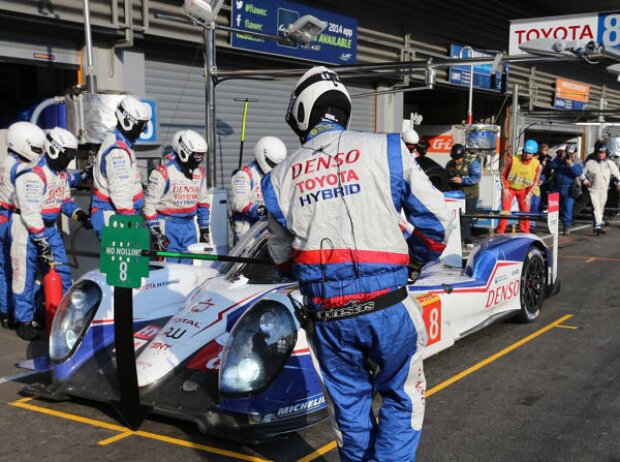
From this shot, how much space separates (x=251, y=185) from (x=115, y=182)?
137 centimetres

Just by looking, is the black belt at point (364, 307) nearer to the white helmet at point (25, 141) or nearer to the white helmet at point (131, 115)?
the white helmet at point (131, 115)

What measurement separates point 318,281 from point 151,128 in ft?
24.1

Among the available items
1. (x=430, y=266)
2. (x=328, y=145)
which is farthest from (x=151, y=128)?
(x=328, y=145)

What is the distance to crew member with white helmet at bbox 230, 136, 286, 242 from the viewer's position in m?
7.20

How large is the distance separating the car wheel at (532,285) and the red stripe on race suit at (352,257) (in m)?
4.06

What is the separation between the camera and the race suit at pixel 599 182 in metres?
13.3

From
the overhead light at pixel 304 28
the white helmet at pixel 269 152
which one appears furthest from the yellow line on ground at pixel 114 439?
the overhead light at pixel 304 28

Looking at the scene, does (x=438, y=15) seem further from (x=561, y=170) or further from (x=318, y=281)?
(x=318, y=281)

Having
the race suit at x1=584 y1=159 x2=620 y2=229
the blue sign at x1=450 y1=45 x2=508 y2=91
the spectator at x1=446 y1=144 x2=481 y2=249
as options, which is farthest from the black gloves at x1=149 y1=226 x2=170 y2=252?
the blue sign at x1=450 y1=45 x2=508 y2=91

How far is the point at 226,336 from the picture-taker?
4.21 metres

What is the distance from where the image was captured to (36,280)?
285 inches

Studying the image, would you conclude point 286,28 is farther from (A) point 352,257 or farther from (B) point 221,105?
(A) point 352,257

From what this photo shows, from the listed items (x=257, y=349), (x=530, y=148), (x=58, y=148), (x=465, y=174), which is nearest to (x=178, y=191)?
(x=58, y=148)

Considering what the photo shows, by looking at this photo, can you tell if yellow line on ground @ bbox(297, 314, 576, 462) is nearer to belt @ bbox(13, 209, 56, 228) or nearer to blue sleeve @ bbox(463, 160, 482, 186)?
belt @ bbox(13, 209, 56, 228)
